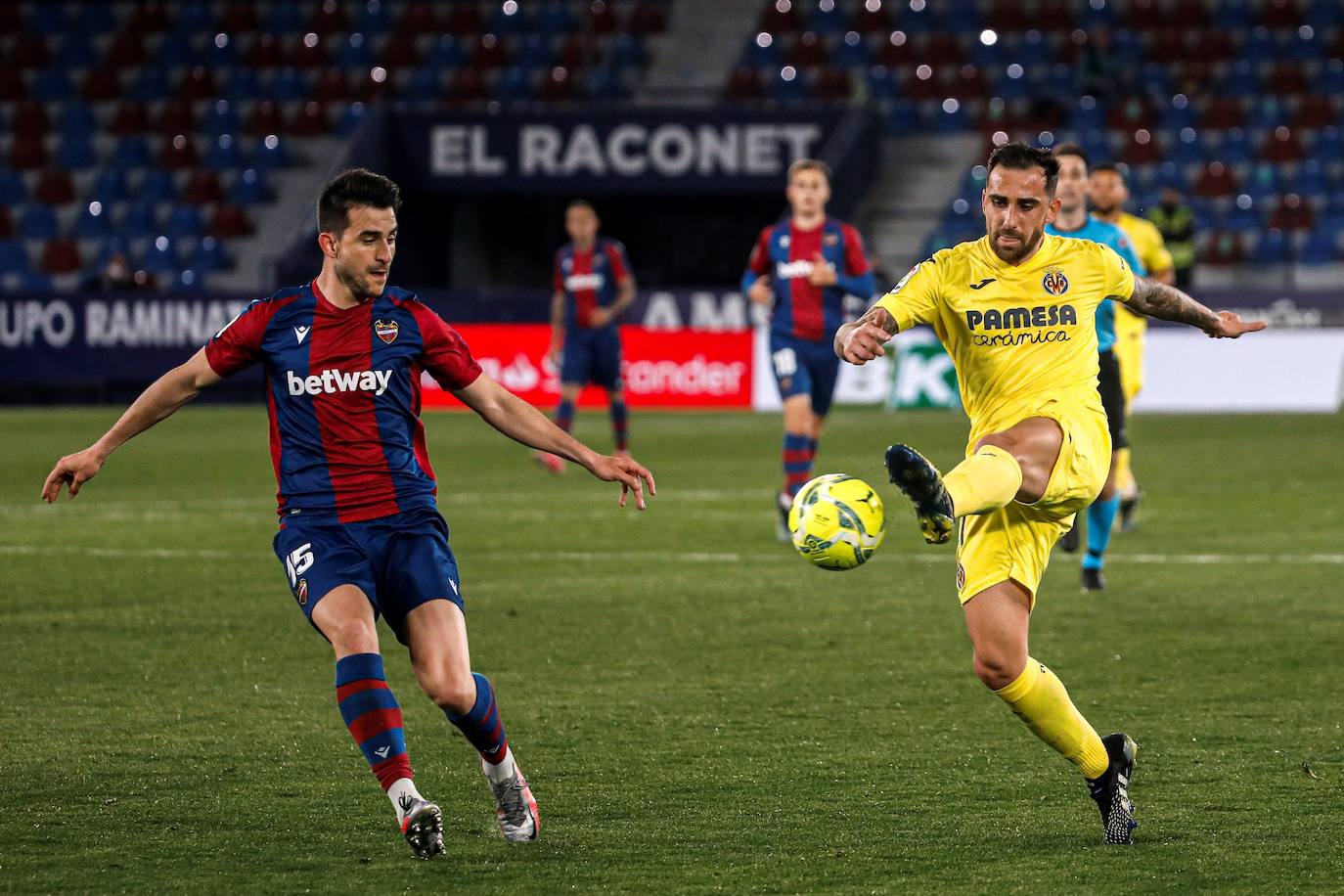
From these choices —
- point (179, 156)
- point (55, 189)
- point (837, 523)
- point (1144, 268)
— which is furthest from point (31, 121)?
point (837, 523)

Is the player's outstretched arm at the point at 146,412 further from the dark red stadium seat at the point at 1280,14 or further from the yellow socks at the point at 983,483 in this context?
the dark red stadium seat at the point at 1280,14

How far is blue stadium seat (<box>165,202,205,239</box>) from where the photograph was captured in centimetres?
2950

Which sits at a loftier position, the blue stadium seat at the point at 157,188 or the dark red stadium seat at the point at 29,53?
the dark red stadium seat at the point at 29,53

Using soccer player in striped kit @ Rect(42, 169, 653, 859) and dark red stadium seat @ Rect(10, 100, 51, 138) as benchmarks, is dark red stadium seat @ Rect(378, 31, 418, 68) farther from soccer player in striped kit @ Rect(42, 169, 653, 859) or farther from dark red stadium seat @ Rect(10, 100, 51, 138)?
soccer player in striped kit @ Rect(42, 169, 653, 859)

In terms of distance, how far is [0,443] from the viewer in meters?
20.0

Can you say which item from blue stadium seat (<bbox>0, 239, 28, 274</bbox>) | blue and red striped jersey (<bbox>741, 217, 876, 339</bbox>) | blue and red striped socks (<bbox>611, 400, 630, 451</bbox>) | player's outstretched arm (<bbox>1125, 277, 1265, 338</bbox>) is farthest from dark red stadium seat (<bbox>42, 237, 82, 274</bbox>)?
player's outstretched arm (<bbox>1125, 277, 1265, 338</bbox>)

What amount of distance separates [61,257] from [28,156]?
2.43m

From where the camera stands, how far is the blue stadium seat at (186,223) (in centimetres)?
2950

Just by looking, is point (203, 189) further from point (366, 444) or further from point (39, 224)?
point (366, 444)

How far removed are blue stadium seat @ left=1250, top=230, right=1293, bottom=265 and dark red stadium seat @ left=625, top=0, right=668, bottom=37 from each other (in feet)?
32.5

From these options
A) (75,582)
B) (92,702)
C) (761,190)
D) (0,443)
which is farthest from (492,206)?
(92,702)

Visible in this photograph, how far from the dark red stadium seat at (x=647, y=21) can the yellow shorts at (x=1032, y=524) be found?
26.5 meters

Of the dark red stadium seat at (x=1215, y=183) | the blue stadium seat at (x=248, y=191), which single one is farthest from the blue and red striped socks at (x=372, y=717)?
the blue stadium seat at (x=248, y=191)

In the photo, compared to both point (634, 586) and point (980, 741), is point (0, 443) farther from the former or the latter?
point (980, 741)
